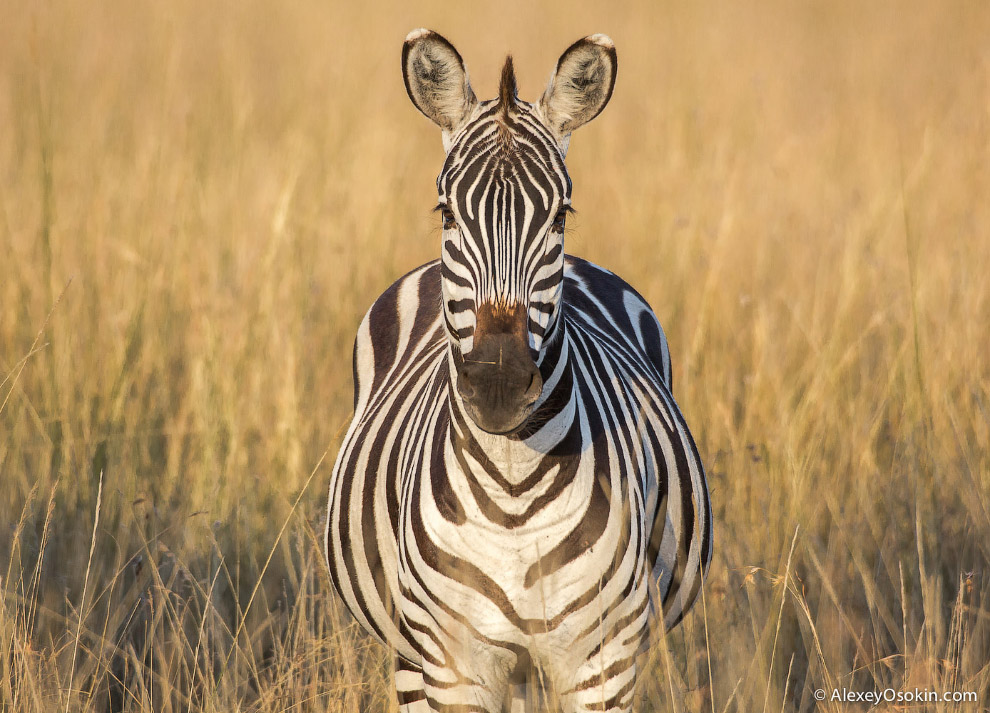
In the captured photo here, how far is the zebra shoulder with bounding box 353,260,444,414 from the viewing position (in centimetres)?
383

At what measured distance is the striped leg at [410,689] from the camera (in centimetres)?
327

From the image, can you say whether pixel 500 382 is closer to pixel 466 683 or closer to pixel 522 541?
pixel 522 541

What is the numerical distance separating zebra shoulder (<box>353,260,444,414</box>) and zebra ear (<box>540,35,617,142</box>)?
3.71 ft

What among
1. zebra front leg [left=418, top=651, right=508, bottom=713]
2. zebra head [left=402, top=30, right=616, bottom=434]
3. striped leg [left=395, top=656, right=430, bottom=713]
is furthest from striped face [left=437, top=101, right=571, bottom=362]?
striped leg [left=395, top=656, right=430, bottom=713]

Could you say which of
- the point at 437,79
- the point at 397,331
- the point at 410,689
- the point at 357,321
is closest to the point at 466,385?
the point at 437,79

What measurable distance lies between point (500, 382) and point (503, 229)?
1.32 ft

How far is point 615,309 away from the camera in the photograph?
13.1 ft

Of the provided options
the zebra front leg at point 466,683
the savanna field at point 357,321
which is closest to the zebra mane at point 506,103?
the zebra front leg at point 466,683

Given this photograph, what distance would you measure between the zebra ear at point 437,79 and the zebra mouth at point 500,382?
0.79m

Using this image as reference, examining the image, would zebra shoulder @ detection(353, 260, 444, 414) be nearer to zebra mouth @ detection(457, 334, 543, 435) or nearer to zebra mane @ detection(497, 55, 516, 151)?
zebra mane @ detection(497, 55, 516, 151)

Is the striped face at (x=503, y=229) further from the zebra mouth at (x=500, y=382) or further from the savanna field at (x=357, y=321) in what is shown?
the savanna field at (x=357, y=321)

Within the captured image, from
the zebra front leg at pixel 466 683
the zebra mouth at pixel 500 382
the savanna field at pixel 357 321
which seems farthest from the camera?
the savanna field at pixel 357 321

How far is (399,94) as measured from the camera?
9.68 m

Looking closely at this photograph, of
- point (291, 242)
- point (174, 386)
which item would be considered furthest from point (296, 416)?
point (291, 242)
